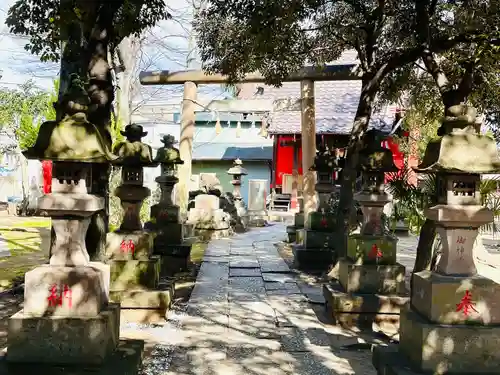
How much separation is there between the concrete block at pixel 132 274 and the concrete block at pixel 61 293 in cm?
245

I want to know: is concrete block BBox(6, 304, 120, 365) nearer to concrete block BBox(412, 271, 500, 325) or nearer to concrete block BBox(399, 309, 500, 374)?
concrete block BBox(399, 309, 500, 374)

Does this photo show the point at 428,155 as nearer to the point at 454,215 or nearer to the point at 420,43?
the point at 454,215

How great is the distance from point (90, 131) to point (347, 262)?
3791 millimetres

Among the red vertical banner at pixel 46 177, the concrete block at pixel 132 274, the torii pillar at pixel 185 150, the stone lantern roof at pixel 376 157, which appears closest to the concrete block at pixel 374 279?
the stone lantern roof at pixel 376 157

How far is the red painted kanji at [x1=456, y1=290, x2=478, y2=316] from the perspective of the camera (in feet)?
12.5

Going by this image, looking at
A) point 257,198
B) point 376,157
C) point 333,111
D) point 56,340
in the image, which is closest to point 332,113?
point 333,111

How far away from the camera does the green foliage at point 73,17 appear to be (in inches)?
217

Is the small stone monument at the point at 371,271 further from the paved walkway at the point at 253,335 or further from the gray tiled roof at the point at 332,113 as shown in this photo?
the gray tiled roof at the point at 332,113

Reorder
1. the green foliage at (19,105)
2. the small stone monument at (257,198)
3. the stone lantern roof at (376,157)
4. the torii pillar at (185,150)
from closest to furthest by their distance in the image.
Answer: the stone lantern roof at (376,157) < the torii pillar at (185,150) < the small stone monument at (257,198) < the green foliage at (19,105)

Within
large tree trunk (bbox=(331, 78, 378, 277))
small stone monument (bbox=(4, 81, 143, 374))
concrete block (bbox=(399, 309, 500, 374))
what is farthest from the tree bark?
small stone monument (bbox=(4, 81, 143, 374))

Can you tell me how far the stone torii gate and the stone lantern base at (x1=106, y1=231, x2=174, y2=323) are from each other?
5.51m

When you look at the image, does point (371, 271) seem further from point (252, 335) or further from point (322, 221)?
point (322, 221)

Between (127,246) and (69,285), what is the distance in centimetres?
259

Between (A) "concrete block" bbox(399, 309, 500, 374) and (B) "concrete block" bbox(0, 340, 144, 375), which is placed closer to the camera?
(B) "concrete block" bbox(0, 340, 144, 375)
